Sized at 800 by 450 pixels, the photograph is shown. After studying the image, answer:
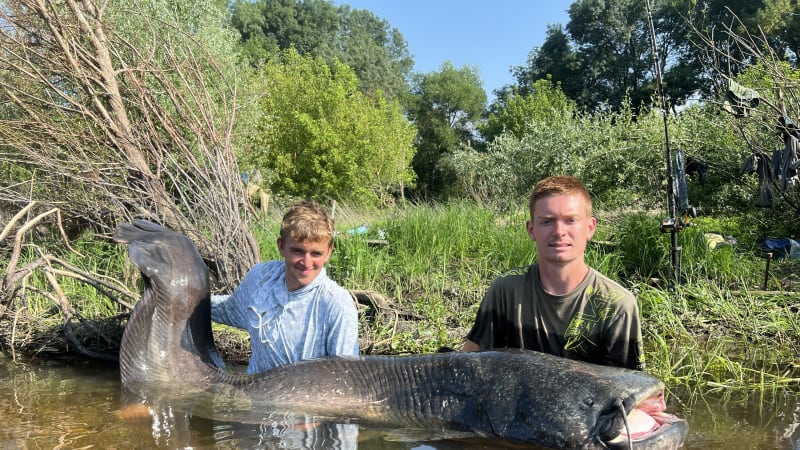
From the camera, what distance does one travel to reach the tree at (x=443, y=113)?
135ft

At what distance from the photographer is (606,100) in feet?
132

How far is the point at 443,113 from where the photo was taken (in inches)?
1741

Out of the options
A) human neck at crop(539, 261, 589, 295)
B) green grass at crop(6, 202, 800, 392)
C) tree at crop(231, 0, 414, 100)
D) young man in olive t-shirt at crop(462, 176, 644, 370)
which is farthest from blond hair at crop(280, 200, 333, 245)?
tree at crop(231, 0, 414, 100)

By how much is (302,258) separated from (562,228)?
1321 mm

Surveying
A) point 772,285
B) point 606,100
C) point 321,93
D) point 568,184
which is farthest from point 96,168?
point 606,100

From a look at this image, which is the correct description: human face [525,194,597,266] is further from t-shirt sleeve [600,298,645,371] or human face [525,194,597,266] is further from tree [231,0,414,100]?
tree [231,0,414,100]

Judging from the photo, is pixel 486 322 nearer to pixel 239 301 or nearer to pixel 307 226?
pixel 307 226

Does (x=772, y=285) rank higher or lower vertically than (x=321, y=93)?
lower

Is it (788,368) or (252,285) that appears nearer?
(252,285)

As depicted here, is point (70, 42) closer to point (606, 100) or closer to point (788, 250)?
point (788, 250)

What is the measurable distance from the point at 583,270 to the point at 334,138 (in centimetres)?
1911

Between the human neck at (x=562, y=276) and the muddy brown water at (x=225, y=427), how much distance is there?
763 millimetres

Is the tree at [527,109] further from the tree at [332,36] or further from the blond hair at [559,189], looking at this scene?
the blond hair at [559,189]

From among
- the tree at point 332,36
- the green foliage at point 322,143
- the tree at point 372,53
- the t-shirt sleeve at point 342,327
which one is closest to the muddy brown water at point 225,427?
the t-shirt sleeve at point 342,327
